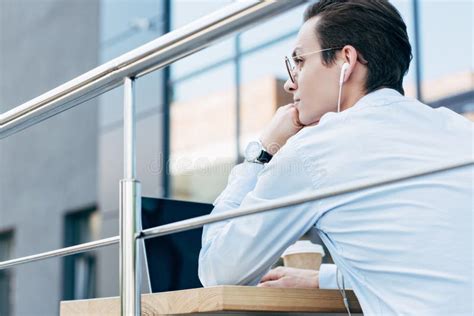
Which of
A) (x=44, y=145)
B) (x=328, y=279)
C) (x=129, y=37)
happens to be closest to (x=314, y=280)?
(x=328, y=279)

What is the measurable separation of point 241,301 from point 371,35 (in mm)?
618

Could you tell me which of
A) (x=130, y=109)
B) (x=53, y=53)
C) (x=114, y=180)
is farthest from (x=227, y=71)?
(x=130, y=109)

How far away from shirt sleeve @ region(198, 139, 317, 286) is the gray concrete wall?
762 centimetres

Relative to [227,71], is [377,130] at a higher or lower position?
lower

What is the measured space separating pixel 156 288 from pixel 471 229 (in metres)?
0.73

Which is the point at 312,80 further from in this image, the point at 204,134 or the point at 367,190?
the point at 204,134

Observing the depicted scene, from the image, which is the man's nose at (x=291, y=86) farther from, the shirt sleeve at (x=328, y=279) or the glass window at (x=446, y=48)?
the glass window at (x=446, y=48)

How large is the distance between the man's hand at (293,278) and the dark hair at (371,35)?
411mm

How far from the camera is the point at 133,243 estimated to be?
150cm

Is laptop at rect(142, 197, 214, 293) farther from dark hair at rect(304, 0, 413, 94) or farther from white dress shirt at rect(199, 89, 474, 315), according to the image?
dark hair at rect(304, 0, 413, 94)

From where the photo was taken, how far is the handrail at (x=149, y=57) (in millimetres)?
1297

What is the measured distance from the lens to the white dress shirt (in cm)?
143

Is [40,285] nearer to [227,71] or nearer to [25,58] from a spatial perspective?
[25,58]

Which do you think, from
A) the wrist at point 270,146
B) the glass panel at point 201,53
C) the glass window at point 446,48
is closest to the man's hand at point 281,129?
the wrist at point 270,146
